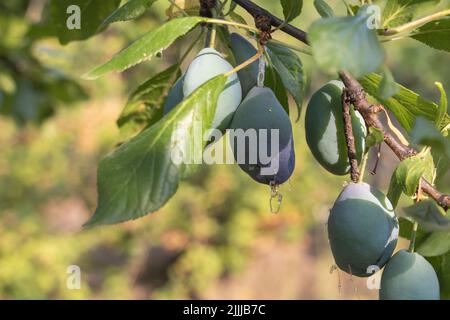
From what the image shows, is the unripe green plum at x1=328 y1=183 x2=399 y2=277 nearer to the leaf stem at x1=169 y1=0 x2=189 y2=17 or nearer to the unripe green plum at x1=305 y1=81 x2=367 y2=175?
the unripe green plum at x1=305 y1=81 x2=367 y2=175

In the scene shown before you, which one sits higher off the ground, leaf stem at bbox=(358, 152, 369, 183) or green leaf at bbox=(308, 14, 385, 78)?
green leaf at bbox=(308, 14, 385, 78)

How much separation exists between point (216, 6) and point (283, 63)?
0.36 ft

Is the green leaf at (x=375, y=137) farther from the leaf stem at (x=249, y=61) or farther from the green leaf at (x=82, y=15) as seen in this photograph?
the green leaf at (x=82, y=15)

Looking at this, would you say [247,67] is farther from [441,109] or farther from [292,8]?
[441,109]

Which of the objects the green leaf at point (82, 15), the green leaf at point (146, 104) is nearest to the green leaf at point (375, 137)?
the green leaf at point (146, 104)

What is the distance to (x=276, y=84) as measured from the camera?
0.81 m

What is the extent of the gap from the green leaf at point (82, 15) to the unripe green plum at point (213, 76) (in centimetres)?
35

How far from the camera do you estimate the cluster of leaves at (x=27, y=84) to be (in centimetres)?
185

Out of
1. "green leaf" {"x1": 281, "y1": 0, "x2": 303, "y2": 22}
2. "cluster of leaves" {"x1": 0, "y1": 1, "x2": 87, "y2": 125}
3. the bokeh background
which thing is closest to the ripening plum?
"green leaf" {"x1": 281, "y1": 0, "x2": 303, "y2": 22}

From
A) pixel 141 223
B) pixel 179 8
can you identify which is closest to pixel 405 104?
pixel 179 8

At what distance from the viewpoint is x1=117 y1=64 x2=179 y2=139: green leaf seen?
36.8 inches

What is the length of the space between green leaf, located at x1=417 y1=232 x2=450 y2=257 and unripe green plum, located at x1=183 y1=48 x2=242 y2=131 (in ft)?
0.81

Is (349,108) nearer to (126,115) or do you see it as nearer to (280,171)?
(280,171)

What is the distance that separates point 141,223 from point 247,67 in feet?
10.8
